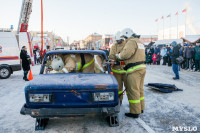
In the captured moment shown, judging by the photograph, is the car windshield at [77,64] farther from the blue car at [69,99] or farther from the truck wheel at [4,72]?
the truck wheel at [4,72]

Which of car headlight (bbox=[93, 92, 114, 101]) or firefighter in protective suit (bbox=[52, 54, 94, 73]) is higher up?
firefighter in protective suit (bbox=[52, 54, 94, 73])

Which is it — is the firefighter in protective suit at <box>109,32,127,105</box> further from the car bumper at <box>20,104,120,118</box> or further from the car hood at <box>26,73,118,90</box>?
the car bumper at <box>20,104,120,118</box>

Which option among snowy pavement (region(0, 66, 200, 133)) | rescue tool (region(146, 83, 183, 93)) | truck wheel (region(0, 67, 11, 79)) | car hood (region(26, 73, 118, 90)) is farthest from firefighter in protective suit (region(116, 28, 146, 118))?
truck wheel (region(0, 67, 11, 79))

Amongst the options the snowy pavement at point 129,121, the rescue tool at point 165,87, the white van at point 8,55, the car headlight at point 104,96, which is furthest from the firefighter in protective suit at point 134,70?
the white van at point 8,55

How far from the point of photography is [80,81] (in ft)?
10.5

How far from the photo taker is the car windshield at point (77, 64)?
391 cm

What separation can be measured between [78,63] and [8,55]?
26.0ft

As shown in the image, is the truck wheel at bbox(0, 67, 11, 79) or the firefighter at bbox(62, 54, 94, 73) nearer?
the firefighter at bbox(62, 54, 94, 73)

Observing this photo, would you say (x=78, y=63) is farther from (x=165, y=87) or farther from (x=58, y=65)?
(x=165, y=87)

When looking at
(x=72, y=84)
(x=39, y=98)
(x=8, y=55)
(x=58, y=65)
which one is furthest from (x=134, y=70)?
(x=8, y=55)

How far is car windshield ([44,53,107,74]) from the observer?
3915mm

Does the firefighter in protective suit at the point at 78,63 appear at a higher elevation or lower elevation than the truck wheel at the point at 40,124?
higher

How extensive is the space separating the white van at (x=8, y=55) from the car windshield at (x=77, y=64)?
23.2 feet

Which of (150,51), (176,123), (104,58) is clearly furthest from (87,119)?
(150,51)
